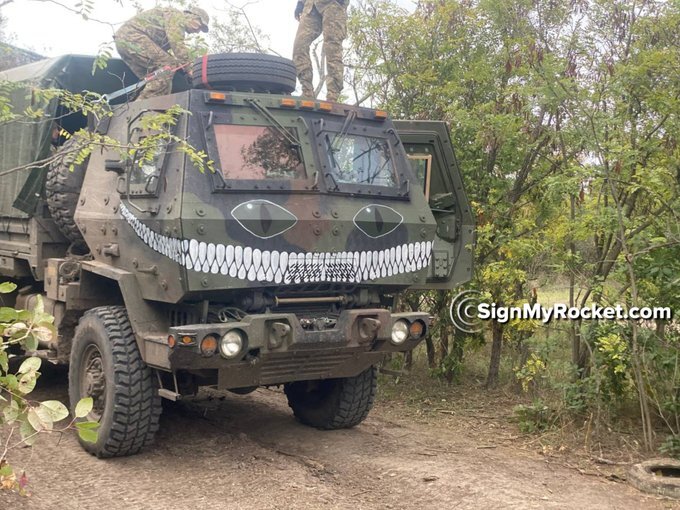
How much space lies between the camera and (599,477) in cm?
→ 561

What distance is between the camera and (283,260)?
540 centimetres

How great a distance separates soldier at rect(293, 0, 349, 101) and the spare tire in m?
2.07

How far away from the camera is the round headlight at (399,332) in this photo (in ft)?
19.0

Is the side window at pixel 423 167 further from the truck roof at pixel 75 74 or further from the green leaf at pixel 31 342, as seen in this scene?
the green leaf at pixel 31 342

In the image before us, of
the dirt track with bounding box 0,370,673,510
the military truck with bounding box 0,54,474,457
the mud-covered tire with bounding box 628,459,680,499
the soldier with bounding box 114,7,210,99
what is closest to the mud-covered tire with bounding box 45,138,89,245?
the military truck with bounding box 0,54,474,457

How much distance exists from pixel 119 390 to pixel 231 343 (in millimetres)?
905

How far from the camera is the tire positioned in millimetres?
5492

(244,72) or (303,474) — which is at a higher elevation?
(244,72)

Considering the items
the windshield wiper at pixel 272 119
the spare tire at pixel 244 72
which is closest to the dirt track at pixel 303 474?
the windshield wiper at pixel 272 119

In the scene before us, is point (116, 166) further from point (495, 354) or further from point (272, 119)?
point (495, 354)

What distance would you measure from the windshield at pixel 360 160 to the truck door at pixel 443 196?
599 mm

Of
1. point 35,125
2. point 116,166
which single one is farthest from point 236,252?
point 35,125

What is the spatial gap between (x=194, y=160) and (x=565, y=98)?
305 cm

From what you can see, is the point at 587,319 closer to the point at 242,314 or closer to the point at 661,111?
the point at 661,111
